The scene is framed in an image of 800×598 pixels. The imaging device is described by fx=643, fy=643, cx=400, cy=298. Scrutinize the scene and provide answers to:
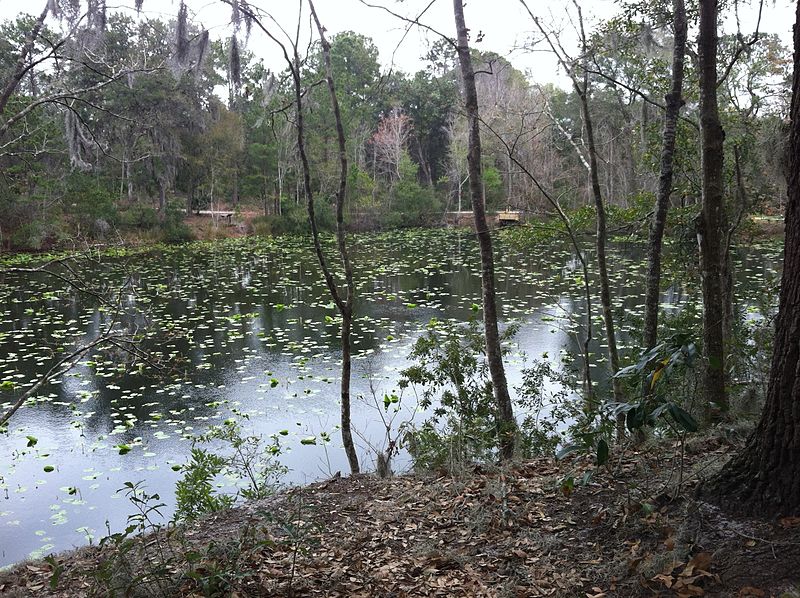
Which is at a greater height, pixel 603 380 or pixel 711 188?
pixel 711 188

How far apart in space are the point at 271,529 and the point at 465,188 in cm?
3406

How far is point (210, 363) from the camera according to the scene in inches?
368

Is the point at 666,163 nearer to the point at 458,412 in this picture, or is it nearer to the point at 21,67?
the point at 458,412

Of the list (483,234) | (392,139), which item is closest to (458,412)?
(483,234)

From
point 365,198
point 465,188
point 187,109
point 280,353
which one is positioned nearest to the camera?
point 280,353

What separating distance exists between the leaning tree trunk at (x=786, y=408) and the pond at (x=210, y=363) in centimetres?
376

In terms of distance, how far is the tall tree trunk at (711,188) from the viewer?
4254mm

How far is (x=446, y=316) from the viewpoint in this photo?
11.9 metres

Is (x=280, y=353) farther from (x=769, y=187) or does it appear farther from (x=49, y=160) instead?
(x=49, y=160)

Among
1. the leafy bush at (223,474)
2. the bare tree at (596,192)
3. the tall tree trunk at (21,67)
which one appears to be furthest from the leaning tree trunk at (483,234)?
the tall tree trunk at (21,67)

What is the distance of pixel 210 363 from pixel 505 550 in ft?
23.6

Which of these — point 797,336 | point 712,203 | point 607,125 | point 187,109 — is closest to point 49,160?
point 187,109

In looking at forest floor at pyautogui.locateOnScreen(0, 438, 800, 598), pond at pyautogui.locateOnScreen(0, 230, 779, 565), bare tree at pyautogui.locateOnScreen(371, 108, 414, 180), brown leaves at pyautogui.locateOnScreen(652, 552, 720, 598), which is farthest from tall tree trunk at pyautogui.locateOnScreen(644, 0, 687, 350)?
bare tree at pyautogui.locateOnScreen(371, 108, 414, 180)

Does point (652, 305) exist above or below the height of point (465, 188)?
A: below
